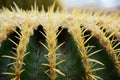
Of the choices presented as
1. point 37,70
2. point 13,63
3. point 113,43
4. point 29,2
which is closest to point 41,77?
point 37,70

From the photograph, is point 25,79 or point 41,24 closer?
point 25,79

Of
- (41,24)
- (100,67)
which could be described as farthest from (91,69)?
(41,24)

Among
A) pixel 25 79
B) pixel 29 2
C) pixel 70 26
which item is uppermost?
pixel 29 2

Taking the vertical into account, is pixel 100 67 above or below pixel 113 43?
below

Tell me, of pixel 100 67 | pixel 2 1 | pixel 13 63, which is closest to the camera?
pixel 13 63

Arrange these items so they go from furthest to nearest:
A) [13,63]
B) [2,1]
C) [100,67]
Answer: [2,1] < [100,67] < [13,63]

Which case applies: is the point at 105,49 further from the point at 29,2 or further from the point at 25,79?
the point at 29,2
